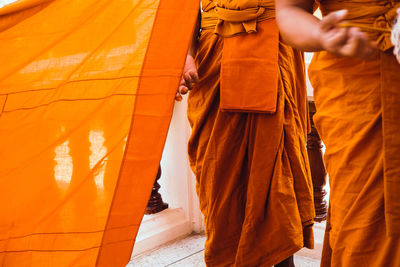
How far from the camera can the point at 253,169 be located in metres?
1.70

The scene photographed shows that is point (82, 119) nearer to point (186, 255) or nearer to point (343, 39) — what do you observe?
point (343, 39)

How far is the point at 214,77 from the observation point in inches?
68.3

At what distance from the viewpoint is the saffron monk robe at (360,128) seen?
104 centimetres

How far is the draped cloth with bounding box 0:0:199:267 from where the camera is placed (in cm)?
→ 127

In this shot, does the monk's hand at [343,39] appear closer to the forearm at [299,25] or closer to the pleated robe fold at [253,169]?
the forearm at [299,25]

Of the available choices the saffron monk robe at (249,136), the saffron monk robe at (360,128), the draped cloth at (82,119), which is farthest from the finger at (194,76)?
the saffron monk robe at (360,128)

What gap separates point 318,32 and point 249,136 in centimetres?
81

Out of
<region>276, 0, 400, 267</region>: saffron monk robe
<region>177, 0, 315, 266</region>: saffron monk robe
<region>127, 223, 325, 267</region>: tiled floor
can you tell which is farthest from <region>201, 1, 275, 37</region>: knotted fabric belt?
<region>127, 223, 325, 267</region>: tiled floor

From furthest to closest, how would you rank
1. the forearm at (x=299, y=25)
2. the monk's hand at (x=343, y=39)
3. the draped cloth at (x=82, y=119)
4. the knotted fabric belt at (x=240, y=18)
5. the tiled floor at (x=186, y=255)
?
the tiled floor at (x=186, y=255) < the knotted fabric belt at (x=240, y=18) < the draped cloth at (x=82, y=119) < the forearm at (x=299, y=25) < the monk's hand at (x=343, y=39)

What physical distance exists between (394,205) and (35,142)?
862 mm

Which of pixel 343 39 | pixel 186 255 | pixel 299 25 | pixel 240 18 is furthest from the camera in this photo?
pixel 186 255

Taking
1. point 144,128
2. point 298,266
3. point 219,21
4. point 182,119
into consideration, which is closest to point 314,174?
point 298,266

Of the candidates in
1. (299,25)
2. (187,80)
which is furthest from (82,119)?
(299,25)

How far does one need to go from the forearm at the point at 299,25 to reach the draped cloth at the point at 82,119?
29 centimetres
